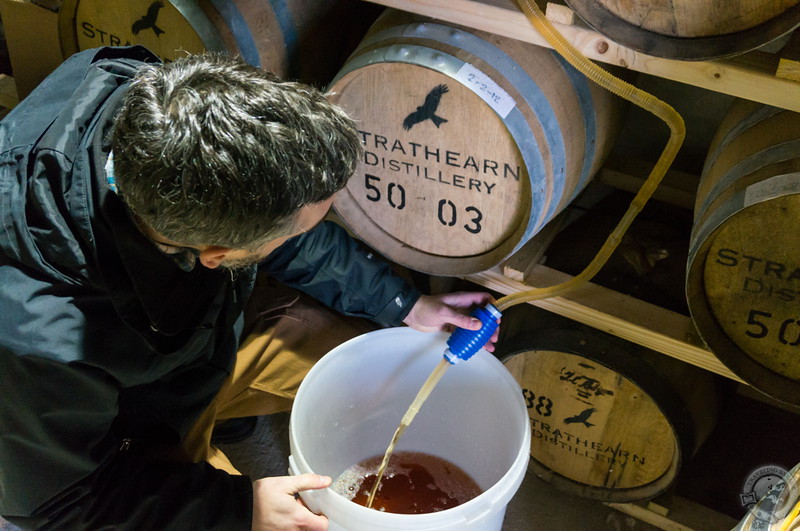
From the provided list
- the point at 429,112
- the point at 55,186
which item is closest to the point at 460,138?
the point at 429,112

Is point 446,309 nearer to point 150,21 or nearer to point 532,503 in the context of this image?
point 532,503

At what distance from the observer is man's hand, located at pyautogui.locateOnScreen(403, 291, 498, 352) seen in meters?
1.27

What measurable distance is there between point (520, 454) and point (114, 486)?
632 millimetres

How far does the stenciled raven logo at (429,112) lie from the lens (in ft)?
3.43

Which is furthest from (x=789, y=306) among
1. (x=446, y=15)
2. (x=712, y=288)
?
(x=446, y=15)

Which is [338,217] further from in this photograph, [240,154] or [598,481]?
[598,481]

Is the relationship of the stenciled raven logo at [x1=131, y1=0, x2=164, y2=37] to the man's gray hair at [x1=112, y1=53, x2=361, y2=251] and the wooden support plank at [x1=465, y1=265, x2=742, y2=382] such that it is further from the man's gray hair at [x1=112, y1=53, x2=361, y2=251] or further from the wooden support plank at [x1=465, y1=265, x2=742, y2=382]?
the wooden support plank at [x1=465, y1=265, x2=742, y2=382]

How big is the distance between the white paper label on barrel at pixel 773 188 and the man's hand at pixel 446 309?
0.51 m

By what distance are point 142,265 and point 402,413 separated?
72 cm

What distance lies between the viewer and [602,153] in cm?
128

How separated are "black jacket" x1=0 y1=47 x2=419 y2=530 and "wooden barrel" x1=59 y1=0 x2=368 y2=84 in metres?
0.11

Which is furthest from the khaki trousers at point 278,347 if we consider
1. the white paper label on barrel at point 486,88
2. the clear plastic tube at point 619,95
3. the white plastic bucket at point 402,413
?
the white paper label on barrel at point 486,88

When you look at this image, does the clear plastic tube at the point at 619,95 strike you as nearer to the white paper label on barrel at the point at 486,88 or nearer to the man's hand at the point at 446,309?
the white paper label on barrel at the point at 486,88

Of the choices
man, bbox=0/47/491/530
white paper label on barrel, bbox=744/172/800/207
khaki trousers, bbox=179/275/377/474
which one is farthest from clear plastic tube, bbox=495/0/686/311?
khaki trousers, bbox=179/275/377/474
